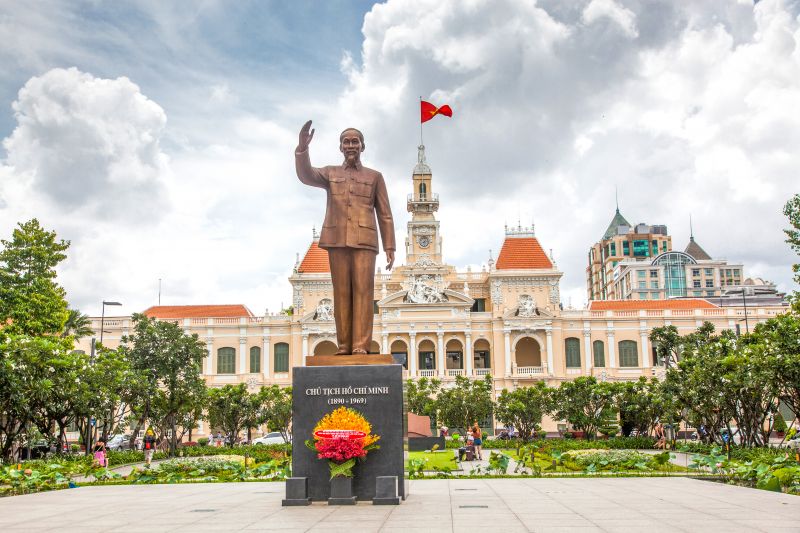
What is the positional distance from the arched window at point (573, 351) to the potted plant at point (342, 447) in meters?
45.9

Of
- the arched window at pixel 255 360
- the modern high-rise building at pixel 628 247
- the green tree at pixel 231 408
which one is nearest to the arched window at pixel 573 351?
the arched window at pixel 255 360

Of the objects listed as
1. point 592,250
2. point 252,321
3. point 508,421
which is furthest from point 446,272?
point 592,250

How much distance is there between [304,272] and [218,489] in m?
45.1

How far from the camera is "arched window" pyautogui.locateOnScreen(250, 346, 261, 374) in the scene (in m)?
56.5

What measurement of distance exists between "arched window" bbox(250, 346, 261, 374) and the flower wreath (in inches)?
1832

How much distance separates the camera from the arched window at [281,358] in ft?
186

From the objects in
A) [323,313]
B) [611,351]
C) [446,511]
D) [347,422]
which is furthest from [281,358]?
[446,511]

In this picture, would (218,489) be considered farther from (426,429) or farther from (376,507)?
(426,429)

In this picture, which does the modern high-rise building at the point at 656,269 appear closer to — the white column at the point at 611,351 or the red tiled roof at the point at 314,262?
the white column at the point at 611,351

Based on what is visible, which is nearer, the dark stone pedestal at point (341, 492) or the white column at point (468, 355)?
the dark stone pedestal at point (341, 492)

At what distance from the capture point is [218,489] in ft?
47.0

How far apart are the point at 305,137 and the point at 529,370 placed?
44.2 meters

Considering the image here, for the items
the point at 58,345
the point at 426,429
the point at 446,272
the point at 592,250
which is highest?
the point at 592,250

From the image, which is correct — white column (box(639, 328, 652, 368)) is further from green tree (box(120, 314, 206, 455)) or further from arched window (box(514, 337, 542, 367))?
green tree (box(120, 314, 206, 455))
